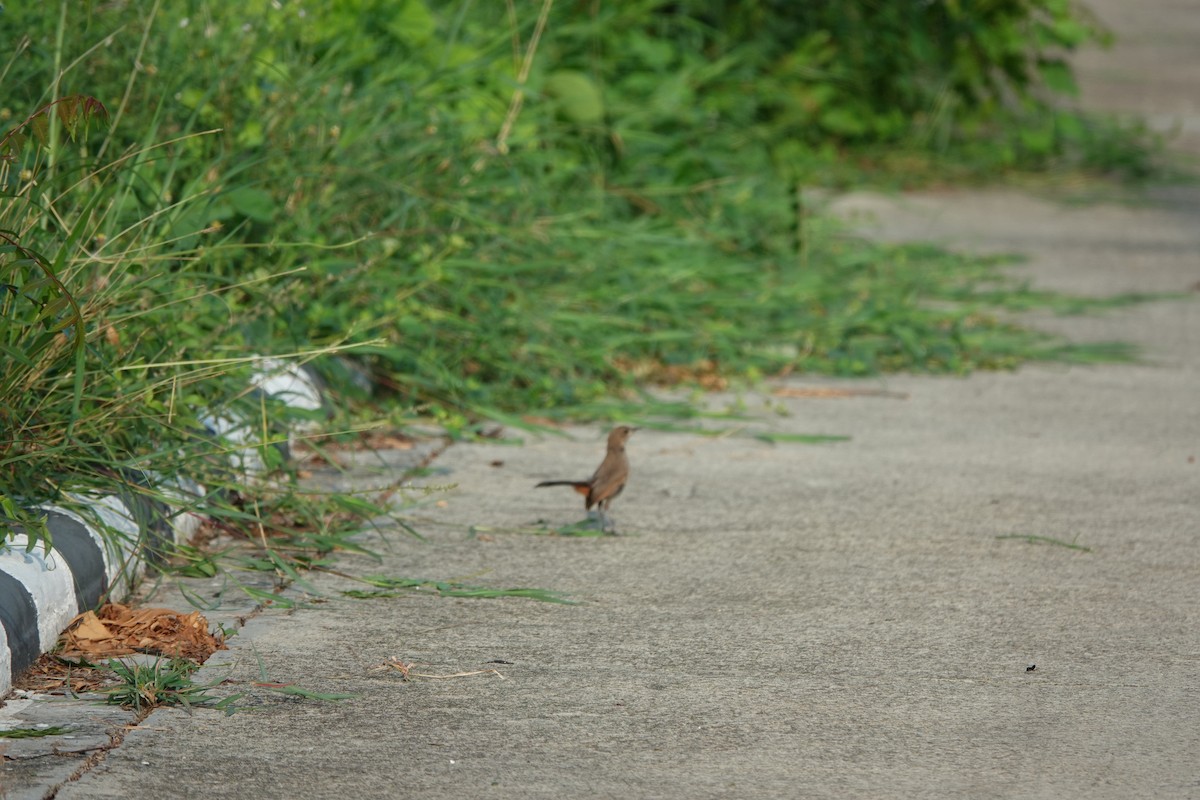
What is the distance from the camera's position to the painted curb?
2955 millimetres

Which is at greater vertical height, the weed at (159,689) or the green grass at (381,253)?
the green grass at (381,253)

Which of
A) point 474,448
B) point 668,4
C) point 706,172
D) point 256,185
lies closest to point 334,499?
point 474,448

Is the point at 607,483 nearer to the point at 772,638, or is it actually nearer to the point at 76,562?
the point at 772,638

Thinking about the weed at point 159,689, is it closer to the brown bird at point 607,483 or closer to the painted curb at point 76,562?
the painted curb at point 76,562

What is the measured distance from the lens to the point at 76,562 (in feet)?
10.5

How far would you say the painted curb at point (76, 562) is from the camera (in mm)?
2955

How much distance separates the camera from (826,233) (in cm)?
792

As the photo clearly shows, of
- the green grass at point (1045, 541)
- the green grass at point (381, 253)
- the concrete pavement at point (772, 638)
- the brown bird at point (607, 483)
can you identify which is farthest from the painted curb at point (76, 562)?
the green grass at point (1045, 541)

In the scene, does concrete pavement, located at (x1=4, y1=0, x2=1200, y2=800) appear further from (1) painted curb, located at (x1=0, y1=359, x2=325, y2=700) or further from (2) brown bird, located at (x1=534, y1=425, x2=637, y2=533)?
(1) painted curb, located at (x1=0, y1=359, x2=325, y2=700)

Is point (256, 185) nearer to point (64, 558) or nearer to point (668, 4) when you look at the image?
point (64, 558)

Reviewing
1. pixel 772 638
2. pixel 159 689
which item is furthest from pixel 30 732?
pixel 772 638

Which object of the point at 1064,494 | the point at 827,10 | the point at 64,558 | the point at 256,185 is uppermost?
the point at 827,10

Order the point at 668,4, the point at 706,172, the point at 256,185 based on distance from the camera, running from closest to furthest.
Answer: the point at 256,185, the point at 706,172, the point at 668,4

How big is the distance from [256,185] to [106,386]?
1491 millimetres
